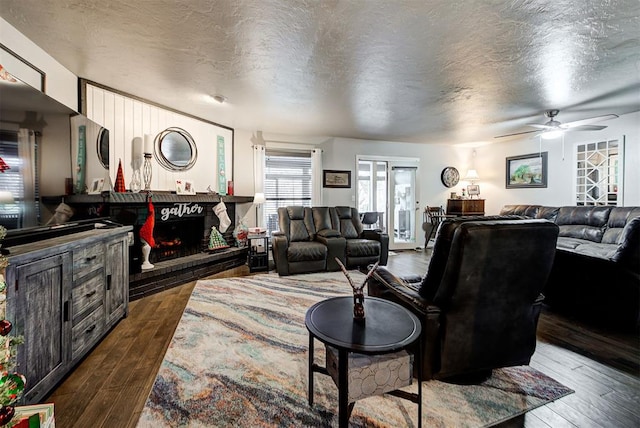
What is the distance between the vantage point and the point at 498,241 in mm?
1433

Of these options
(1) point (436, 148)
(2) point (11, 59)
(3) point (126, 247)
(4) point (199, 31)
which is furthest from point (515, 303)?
(1) point (436, 148)

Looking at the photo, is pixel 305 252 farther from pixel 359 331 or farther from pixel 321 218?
pixel 359 331

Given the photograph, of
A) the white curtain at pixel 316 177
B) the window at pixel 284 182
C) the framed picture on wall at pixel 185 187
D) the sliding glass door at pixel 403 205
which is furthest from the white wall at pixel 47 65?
the sliding glass door at pixel 403 205

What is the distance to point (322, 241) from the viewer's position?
450cm

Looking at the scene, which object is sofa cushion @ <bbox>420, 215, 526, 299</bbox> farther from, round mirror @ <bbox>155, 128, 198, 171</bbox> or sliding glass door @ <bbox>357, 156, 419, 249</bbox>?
sliding glass door @ <bbox>357, 156, 419, 249</bbox>

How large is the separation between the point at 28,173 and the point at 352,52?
250cm

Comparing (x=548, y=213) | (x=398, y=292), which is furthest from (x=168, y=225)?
(x=548, y=213)

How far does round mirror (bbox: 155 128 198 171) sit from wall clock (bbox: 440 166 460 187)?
564 centimetres

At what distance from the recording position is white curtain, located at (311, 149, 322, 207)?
18.1 feet

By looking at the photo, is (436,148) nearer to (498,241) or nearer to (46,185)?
(498,241)

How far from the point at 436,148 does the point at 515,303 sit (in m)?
5.76

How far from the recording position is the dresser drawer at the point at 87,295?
1877 millimetres

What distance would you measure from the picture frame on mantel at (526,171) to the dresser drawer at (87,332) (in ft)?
23.3

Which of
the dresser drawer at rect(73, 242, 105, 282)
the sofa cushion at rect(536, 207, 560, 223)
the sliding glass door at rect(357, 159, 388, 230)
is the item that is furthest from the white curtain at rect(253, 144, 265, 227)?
the sofa cushion at rect(536, 207, 560, 223)
